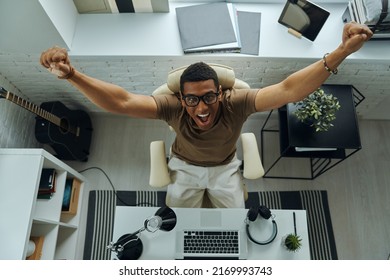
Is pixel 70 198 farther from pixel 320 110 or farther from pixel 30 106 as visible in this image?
pixel 320 110

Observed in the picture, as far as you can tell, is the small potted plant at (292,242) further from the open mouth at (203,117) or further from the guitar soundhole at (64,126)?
the guitar soundhole at (64,126)

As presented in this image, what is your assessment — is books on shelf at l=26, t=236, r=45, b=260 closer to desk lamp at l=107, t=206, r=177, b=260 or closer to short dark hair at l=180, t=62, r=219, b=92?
desk lamp at l=107, t=206, r=177, b=260

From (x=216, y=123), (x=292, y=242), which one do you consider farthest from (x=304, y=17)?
(x=292, y=242)

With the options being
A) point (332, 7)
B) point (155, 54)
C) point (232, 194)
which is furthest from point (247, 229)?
point (332, 7)

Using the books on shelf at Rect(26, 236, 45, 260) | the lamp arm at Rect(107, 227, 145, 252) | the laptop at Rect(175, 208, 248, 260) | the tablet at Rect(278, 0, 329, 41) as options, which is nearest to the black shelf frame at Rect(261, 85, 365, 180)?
the tablet at Rect(278, 0, 329, 41)

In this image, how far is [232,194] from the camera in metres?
1.51

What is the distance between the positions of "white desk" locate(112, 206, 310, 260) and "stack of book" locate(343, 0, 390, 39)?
0.95 metres

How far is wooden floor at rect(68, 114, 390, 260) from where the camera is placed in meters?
2.00

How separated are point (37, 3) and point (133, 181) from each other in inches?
49.9

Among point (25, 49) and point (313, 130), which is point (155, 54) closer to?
point (25, 49)

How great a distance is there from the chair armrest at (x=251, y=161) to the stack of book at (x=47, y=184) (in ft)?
3.63

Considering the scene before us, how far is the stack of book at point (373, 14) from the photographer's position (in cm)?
136

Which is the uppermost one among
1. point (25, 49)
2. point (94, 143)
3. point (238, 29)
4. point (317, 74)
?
point (238, 29)

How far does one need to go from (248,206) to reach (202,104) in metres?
1.18
